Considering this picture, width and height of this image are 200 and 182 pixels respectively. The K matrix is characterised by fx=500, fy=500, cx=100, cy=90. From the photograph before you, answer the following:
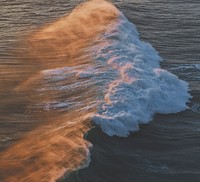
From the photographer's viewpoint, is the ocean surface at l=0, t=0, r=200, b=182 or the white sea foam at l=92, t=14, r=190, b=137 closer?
the ocean surface at l=0, t=0, r=200, b=182

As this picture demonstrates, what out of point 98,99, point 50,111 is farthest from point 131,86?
point 50,111

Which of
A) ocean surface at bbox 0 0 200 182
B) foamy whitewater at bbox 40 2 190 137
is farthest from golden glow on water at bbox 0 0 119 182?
foamy whitewater at bbox 40 2 190 137

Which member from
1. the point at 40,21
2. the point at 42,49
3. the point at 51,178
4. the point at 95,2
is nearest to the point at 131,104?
the point at 51,178

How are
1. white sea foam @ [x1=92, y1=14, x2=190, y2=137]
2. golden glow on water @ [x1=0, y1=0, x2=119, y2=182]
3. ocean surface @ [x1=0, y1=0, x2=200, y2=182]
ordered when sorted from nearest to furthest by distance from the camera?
golden glow on water @ [x1=0, y1=0, x2=119, y2=182]
ocean surface @ [x1=0, y1=0, x2=200, y2=182]
white sea foam @ [x1=92, y1=14, x2=190, y2=137]

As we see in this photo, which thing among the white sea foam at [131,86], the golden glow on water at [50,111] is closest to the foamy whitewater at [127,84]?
the white sea foam at [131,86]

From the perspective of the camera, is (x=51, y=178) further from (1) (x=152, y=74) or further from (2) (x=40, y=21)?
Answer: (2) (x=40, y=21)

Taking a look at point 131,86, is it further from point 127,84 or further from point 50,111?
point 50,111

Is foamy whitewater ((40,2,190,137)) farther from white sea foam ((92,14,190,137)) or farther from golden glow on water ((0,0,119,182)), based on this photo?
golden glow on water ((0,0,119,182))
